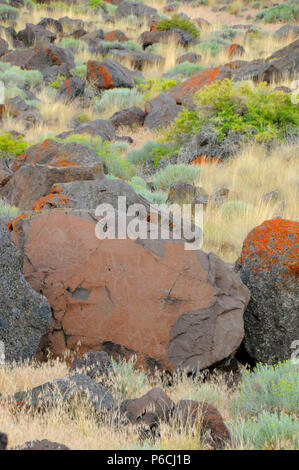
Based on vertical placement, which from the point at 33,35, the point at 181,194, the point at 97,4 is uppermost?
the point at 97,4

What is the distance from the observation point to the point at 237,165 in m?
10.3

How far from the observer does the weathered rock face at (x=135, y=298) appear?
488cm

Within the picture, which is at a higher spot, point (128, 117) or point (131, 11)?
point (131, 11)

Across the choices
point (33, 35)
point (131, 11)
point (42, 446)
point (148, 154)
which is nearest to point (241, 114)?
point (148, 154)

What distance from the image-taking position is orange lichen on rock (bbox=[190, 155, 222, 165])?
36.1 feet

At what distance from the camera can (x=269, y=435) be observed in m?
3.18

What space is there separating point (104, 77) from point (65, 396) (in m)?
14.8

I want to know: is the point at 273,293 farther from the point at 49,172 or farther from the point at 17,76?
the point at 17,76

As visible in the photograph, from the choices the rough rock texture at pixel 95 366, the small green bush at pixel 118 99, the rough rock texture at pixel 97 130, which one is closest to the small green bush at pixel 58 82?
the small green bush at pixel 118 99

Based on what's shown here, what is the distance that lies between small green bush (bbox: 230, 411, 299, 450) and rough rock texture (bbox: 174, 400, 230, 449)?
9cm

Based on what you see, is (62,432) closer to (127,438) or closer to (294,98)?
(127,438)

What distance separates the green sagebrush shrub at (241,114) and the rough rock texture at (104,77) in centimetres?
542

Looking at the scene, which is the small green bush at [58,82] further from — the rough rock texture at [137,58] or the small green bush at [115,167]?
the small green bush at [115,167]
